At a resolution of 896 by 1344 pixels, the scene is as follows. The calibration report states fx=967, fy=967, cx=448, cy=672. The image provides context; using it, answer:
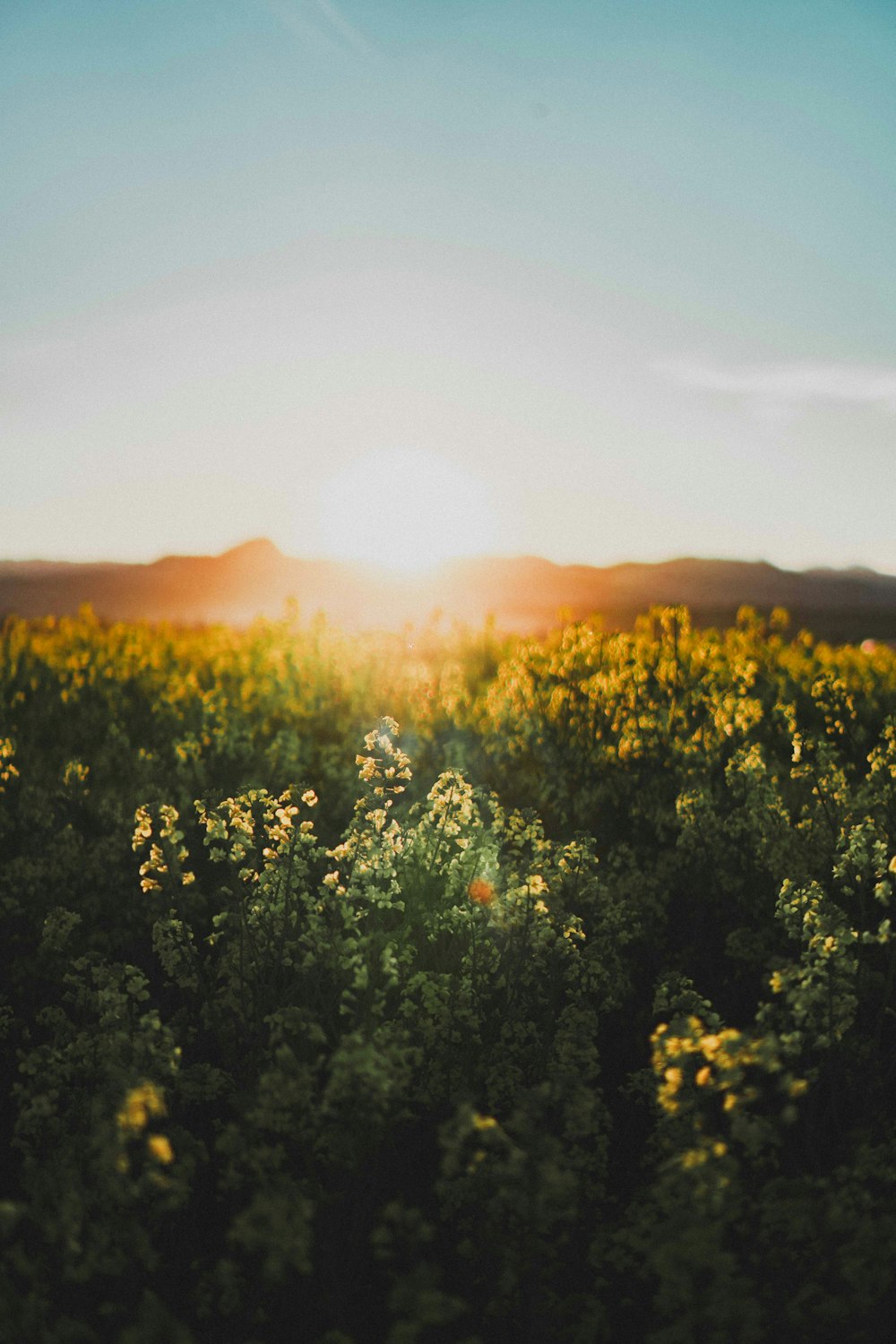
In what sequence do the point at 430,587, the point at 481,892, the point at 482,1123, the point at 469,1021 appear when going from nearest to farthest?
the point at 482,1123, the point at 469,1021, the point at 481,892, the point at 430,587

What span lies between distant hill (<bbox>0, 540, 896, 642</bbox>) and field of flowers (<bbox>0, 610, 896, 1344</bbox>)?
69.4 meters

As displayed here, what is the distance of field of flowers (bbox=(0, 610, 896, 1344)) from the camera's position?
289 cm

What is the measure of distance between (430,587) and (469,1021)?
96706mm

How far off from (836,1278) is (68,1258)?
2357 millimetres

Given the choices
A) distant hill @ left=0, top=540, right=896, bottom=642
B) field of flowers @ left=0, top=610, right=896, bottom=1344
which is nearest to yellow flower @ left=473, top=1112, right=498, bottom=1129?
field of flowers @ left=0, top=610, right=896, bottom=1344

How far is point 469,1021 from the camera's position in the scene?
4504 mm

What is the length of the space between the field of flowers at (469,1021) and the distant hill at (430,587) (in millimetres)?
69366

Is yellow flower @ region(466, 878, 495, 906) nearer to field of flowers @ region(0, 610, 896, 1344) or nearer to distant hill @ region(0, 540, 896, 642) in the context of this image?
field of flowers @ region(0, 610, 896, 1344)

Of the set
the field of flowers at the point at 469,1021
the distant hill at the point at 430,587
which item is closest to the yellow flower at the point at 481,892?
the field of flowers at the point at 469,1021

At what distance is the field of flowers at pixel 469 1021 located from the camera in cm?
289

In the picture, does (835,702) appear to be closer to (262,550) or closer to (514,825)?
(514,825)

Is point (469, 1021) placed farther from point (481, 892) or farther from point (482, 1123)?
point (482, 1123)

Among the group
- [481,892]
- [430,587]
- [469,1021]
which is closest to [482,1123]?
[469,1021]

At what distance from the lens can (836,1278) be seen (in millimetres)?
3076
